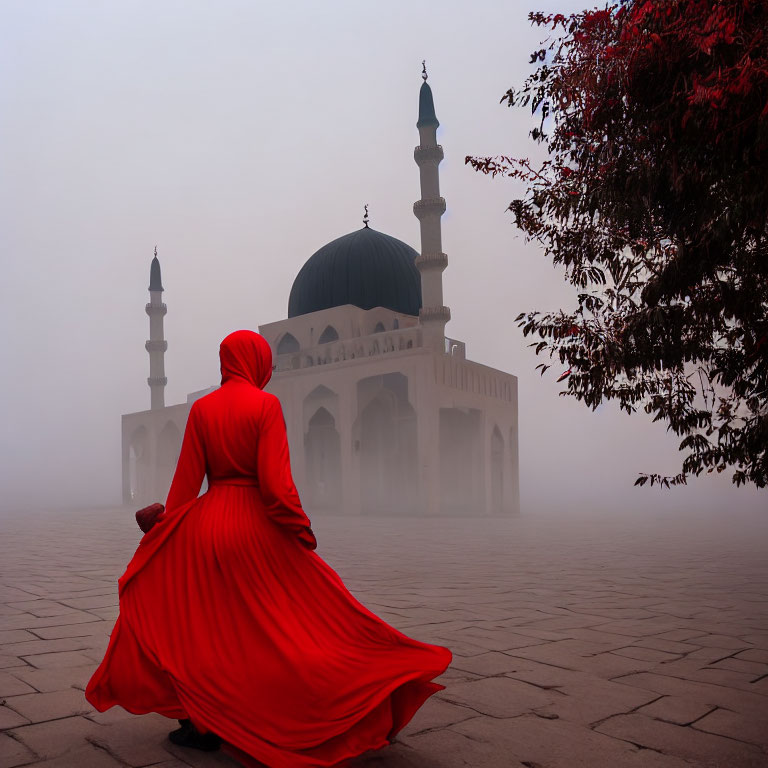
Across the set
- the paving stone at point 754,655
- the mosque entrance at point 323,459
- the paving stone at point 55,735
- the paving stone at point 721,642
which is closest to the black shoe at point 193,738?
the paving stone at point 55,735

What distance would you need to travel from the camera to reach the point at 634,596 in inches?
244

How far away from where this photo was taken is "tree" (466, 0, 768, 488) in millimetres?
3334

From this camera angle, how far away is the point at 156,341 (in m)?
33.7

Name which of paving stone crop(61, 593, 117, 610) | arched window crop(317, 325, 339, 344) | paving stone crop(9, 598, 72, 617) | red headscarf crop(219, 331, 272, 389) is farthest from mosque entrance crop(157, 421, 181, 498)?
red headscarf crop(219, 331, 272, 389)

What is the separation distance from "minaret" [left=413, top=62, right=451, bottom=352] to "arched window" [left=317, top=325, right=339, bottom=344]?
3.99m

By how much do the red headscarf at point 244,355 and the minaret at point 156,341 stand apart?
31312mm

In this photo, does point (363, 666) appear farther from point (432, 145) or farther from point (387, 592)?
point (432, 145)

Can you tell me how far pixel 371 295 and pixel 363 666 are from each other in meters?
24.7

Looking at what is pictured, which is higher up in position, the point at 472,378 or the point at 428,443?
the point at 472,378

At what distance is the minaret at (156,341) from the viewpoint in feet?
109

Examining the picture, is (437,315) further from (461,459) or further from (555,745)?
(555,745)

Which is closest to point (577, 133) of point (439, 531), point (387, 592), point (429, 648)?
point (429, 648)

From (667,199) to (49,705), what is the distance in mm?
3986

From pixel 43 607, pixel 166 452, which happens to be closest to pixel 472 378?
pixel 166 452
